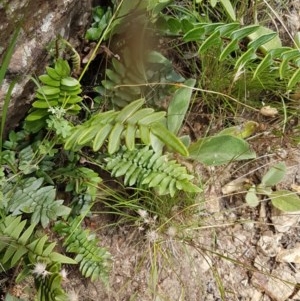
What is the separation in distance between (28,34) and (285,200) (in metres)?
1.07

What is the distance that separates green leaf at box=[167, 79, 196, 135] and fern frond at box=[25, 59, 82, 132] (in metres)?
0.36

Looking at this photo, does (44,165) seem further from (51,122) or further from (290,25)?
(290,25)

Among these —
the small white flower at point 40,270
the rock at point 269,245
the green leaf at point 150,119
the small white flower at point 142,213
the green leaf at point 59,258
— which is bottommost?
the rock at point 269,245

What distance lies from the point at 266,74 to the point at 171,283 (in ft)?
2.62

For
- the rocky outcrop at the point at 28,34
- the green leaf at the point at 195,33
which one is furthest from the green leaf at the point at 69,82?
the green leaf at the point at 195,33

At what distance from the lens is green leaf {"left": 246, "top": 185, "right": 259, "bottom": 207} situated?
2.09 m

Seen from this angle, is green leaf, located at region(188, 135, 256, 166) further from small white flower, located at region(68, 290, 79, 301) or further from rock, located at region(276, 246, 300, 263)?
small white flower, located at region(68, 290, 79, 301)

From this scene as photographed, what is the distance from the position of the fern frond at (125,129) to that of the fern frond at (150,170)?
0.45 feet

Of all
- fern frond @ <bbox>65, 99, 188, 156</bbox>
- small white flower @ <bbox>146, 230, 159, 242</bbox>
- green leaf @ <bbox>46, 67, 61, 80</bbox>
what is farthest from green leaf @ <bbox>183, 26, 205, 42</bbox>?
small white flower @ <bbox>146, 230, 159, 242</bbox>

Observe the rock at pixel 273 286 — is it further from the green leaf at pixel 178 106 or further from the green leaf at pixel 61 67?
the green leaf at pixel 61 67

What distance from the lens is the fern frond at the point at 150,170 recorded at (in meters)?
1.76

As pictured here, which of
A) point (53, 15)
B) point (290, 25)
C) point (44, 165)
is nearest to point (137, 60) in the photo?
point (53, 15)

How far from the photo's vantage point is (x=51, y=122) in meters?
1.67

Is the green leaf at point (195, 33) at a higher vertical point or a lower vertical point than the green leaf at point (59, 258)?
higher
